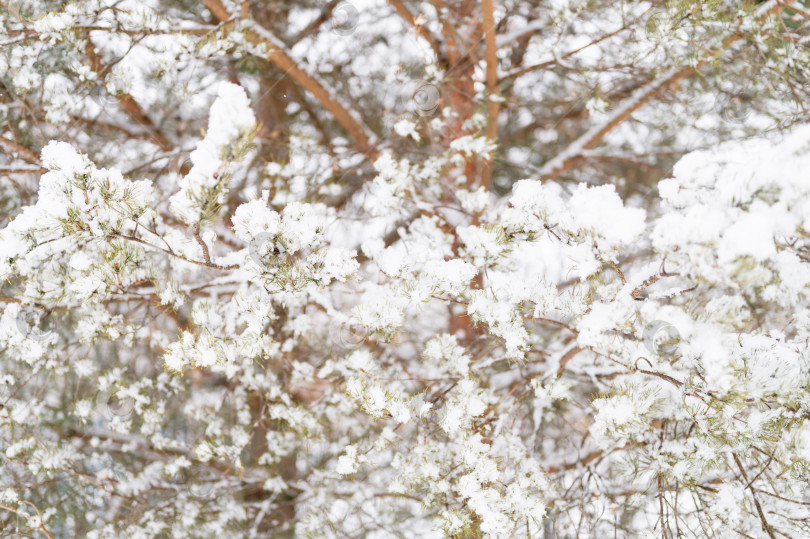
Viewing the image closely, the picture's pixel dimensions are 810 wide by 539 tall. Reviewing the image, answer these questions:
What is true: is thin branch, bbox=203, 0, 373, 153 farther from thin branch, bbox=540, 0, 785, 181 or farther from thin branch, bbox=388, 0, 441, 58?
thin branch, bbox=540, 0, 785, 181

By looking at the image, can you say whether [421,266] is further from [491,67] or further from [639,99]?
[639,99]

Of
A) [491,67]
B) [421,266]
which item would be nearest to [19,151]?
[421,266]

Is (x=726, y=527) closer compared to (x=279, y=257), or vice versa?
(x=279, y=257)

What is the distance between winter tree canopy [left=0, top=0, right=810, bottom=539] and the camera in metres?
1.12

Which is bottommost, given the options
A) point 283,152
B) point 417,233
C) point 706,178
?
point 706,178

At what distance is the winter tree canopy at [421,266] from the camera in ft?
3.69

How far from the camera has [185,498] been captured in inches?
116

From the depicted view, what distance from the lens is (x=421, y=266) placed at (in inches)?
58.7

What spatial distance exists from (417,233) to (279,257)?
4.46 ft

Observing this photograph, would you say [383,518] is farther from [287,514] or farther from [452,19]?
[452,19]

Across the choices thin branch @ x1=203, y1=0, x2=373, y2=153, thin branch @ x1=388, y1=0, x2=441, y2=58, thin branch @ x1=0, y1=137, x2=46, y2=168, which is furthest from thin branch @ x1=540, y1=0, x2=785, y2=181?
thin branch @ x1=0, y1=137, x2=46, y2=168

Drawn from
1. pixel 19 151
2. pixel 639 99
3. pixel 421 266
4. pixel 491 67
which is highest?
pixel 639 99

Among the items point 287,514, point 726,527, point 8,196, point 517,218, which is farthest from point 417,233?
point 287,514

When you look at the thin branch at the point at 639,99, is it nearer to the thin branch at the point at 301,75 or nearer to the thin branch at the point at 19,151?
the thin branch at the point at 301,75
